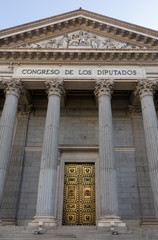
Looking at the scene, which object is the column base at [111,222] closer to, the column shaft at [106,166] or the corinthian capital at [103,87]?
the column shaft at [106,166]

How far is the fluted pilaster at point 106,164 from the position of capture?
457 inches

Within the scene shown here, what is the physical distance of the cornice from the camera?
1584 centimetres

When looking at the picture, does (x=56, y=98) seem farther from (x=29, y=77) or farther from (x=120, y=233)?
(x=120, y=233)

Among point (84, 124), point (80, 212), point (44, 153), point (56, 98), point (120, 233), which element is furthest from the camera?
point (84, 124)

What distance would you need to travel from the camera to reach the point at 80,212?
15.9m

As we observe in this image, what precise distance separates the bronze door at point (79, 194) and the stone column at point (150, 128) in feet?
16.6

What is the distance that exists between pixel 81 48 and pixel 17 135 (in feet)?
25.9

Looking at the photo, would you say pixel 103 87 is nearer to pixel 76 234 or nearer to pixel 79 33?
pixel 79 33

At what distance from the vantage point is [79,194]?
16391 mm

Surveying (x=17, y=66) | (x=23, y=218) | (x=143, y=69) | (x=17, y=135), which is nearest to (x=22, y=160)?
(x=17, y=135)

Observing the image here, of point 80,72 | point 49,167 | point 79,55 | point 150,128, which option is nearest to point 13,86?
point 80,72

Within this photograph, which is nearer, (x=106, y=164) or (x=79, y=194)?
(x=106, y=164)

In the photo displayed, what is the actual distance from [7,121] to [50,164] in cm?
→ 376

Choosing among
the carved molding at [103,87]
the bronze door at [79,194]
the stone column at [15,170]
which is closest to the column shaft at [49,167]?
the carved molding at [103,87]
